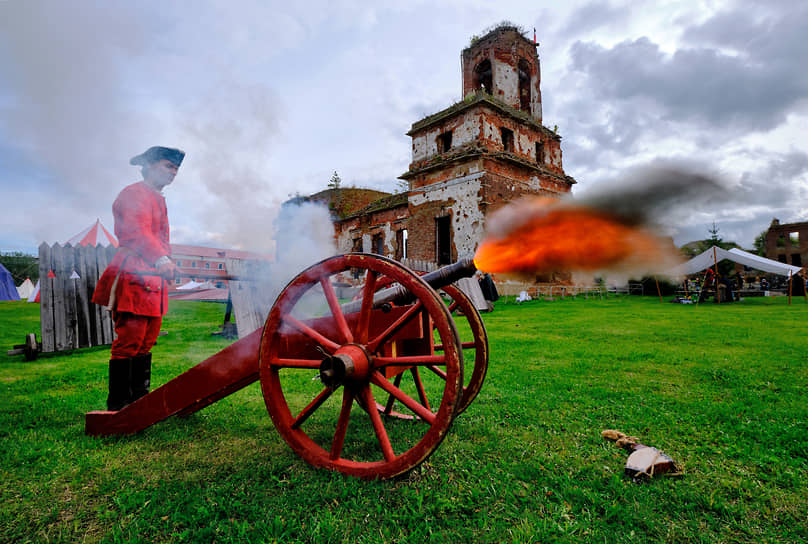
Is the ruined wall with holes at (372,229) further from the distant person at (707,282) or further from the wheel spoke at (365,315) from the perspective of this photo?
the wheel spoke at (365,315)

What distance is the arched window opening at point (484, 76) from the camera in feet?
65.3

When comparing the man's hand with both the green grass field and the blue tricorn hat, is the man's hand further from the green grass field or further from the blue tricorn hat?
the green grass field

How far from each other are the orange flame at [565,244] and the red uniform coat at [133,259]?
232 centimetres

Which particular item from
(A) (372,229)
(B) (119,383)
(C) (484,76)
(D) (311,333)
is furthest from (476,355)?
(C) (484,76)

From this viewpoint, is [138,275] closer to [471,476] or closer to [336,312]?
[336,312]

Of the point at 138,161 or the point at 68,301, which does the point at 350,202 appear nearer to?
the point at 68,301

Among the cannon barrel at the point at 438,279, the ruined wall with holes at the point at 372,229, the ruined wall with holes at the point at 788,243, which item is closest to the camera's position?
the cannon barrel at the point at 438,279

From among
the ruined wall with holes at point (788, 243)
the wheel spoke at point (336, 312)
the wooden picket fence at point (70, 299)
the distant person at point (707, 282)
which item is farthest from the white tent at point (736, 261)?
the ruined wall with holes at point (788, 243)

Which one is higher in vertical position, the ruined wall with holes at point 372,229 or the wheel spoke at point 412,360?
the ruined wall with holes at point 372,229

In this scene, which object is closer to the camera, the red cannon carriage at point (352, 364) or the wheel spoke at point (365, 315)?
the red cannon carriage at point (352, 364)

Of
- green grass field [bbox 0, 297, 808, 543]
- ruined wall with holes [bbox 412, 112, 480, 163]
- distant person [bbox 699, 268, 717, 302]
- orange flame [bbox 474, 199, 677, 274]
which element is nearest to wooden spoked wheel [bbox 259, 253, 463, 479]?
green grass field [bbox 0, 297, 808, 543]

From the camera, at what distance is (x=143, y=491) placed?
6.44 feet

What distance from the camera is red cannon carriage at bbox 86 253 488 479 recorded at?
1.89 meters

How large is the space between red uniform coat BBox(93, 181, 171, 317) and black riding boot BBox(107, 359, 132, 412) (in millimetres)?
386
